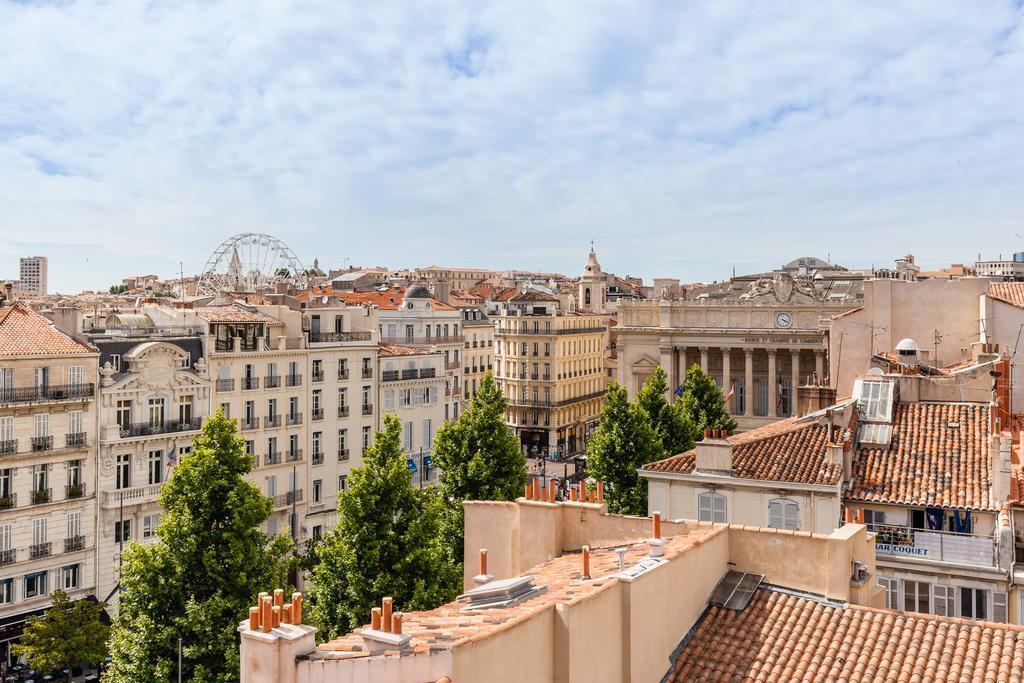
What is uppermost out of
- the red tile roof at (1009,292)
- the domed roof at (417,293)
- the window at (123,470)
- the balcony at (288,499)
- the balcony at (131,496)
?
the domed roof at (417,293)

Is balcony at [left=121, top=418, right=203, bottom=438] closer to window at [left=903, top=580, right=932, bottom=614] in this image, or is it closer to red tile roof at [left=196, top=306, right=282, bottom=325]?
red tile roof at [left=196, top=306, right=282, bottom=325]

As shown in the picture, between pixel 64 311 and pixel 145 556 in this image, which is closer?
pixel 145 556

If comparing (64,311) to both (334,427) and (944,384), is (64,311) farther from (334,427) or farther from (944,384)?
(944,384)

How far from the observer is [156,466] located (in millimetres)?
45656

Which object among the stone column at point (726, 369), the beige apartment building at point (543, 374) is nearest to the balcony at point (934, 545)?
the stone column at point (726, 369)

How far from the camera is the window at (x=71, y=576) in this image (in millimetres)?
41500

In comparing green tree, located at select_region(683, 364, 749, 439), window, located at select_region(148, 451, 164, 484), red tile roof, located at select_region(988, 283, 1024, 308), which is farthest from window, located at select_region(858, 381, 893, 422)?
window, located at select_region(148, 451, 164, 484)

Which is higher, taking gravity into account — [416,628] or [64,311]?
[64,311]

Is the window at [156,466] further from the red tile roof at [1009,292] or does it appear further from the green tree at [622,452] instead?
the red tile roof at [1009,292]

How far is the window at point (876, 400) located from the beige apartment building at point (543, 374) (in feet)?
232

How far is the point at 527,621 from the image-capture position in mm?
10266

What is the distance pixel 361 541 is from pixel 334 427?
29005 millimetres

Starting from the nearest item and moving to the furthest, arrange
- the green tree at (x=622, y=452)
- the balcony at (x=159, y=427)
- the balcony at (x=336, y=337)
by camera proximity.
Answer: the green tree at (x=622, y=452), the balcony at (x=159, y=427), the balcony at (x=336, y=337)

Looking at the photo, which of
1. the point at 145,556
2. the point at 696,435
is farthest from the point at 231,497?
the point at 696,435
